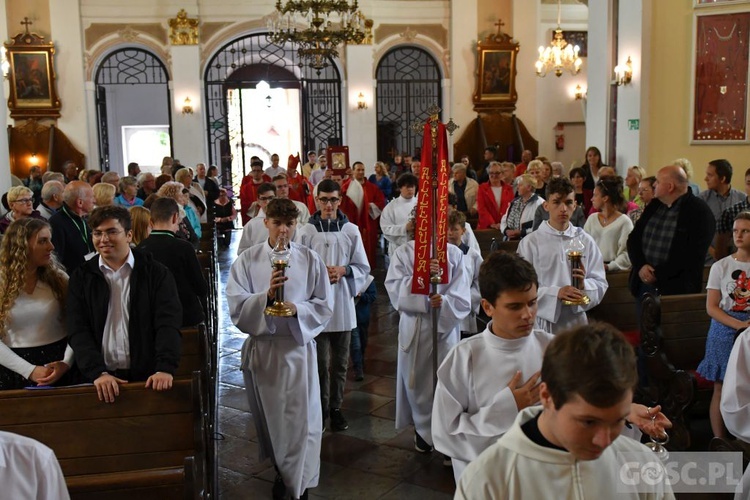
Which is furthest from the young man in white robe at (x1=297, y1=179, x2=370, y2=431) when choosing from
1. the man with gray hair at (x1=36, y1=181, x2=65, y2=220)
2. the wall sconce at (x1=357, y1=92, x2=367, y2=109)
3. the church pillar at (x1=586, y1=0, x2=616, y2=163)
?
the wall sconce at (x1=357, y1=92, x2=367, y2=109)

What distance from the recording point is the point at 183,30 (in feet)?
61.9

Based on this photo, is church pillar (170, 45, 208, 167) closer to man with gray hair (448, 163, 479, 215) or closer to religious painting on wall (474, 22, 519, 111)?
religious painting on wall (474, 22, 519, 111)

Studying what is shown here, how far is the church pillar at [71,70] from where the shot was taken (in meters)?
18.5

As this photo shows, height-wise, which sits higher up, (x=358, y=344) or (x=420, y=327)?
(x=420, y=327)

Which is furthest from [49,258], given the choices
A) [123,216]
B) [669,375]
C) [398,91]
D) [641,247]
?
[398,91]

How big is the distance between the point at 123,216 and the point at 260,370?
4.14 ft

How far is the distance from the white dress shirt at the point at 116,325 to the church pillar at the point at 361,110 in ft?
52.3

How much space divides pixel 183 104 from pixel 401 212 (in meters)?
11.8

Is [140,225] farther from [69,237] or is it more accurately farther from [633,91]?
[633,91]

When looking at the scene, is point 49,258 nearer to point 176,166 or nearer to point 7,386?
point 7,386

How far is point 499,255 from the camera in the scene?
2.95 m

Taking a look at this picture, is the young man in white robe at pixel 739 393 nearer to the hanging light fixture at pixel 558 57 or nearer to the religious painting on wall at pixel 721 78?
the religious painting on wall at pixel 721 78

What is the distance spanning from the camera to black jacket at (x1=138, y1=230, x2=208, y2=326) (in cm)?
505

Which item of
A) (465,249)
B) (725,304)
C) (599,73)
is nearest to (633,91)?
(599,73)
